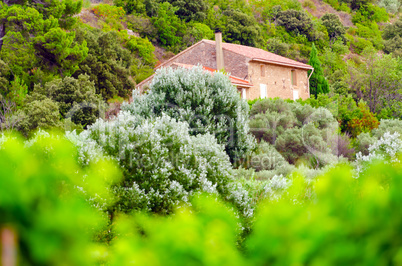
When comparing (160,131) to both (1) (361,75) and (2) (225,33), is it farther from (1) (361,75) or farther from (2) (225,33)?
(2) (225,33)

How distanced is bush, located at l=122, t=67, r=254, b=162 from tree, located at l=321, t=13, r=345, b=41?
5119 centimetres

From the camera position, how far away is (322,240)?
0.96m

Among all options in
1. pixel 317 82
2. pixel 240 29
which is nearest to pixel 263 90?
pixel 317 82

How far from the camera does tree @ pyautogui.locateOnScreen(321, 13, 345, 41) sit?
59.9 metres

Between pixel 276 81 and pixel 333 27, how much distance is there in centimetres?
3013

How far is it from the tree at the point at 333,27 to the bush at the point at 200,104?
168 ft

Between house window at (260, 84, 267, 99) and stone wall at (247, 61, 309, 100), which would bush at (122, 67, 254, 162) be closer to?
stone wall at (247, 61, 309, 100)

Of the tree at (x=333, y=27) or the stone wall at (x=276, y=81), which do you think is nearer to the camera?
the stone wall at (x=276, y=81)

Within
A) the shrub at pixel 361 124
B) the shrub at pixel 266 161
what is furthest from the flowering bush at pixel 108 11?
the shrub at pixel 266 161

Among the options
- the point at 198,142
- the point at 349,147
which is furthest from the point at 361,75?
the point at 198,142

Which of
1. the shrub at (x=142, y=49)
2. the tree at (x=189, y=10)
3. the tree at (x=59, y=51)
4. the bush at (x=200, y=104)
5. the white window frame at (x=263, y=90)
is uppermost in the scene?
the tree at (x=189, y=10)

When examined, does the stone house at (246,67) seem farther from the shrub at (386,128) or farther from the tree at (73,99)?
the shrub at (386,128)

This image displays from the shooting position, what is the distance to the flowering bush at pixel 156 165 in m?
6.93

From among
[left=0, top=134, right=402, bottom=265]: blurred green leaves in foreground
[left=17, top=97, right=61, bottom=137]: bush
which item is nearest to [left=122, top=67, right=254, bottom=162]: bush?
[left=17, top=97, right=61, bottom=137]: bush
